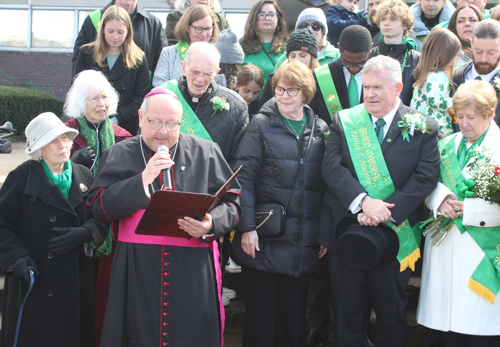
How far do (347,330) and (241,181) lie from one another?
132 cm

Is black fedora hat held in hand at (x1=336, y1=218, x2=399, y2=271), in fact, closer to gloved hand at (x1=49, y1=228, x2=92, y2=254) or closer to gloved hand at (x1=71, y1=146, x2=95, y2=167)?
gloved hand at (x1=49, y1=228, x2=92, y2=254)

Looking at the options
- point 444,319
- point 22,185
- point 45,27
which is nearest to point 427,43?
point 444,319

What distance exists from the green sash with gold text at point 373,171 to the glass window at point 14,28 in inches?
547

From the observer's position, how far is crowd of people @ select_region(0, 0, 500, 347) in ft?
9.82

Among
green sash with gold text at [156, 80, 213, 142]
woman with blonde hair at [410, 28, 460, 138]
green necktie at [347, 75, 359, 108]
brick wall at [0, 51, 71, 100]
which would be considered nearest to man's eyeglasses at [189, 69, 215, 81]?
green sash with gold text at [156, 80, 213, 142]

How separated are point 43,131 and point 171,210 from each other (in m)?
1.30

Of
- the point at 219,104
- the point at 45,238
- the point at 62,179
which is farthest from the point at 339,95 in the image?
the point at 45,238

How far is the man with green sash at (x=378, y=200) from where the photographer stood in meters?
3.50

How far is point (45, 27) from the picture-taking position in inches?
582

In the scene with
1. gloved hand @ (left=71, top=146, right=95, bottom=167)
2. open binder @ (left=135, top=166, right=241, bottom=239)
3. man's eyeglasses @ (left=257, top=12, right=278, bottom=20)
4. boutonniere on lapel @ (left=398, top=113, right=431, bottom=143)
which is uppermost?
man's eyeglasses @ (left=257, top=12, right=278, bottom=20)

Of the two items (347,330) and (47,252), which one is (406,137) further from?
(47,252)

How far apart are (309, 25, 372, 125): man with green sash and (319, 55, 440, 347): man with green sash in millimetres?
780

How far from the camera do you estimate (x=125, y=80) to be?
5098 millimetres

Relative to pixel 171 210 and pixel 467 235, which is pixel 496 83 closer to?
pixel 467 235
